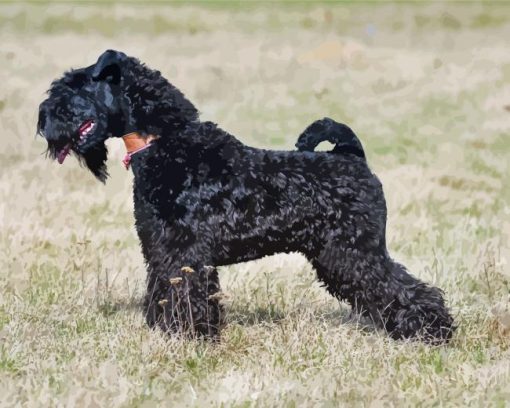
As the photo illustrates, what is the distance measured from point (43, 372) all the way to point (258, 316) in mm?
1931

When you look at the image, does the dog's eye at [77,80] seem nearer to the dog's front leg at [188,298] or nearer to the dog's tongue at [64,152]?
the dog's tongue at [64,152]

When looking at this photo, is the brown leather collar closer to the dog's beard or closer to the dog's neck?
the dog's neck

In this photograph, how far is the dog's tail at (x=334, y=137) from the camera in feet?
23.4

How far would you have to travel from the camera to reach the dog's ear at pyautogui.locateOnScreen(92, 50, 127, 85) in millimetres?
6676

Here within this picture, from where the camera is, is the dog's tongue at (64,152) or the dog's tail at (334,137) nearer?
the dog's tongue at (64,152)

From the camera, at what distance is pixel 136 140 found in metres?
6.86

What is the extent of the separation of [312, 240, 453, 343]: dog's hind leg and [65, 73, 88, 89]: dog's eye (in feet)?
6.61

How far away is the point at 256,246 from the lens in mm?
6898

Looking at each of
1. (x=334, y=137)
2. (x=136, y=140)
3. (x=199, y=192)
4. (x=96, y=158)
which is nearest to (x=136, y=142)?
(x=136, y=140)

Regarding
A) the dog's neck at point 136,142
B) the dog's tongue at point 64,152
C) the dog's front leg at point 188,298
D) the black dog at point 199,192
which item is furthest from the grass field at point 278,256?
the dog's neck at point 136,142

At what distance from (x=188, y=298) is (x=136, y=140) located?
44.9 inches

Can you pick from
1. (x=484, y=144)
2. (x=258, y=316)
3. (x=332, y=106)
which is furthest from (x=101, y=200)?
(x=332, y=106)

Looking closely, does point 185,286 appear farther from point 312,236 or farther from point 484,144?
point 484,144

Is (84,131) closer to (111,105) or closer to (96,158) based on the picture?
(111,105)
